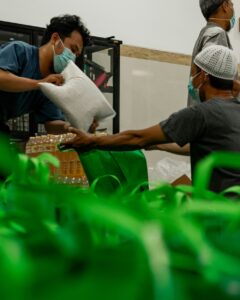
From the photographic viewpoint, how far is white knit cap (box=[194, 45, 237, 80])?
5.70ft

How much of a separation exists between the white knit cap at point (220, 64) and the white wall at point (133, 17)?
2145 mm

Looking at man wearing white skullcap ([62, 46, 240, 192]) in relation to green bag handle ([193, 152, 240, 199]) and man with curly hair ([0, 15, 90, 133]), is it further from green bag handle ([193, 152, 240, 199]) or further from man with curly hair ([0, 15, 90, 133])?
green bag handle ([193, 152, 240, 199])

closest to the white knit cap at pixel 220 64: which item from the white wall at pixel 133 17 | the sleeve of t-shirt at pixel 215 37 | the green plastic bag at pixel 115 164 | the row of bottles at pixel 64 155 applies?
the green plastic bag at pixel 115 164

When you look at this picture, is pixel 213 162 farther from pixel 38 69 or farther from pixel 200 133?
pixel 38 69

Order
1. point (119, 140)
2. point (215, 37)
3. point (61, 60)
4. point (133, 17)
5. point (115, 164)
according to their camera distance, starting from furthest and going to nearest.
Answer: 1. point (133, 17)
2. point (215, 37)
3. point (61, 60)
4. point (119, 140)
5. point (115, 164)

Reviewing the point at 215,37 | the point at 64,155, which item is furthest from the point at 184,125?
the point at 215,37

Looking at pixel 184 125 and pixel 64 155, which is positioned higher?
pixel 184 125

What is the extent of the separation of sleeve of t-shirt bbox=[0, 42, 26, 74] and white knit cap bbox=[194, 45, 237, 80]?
0.64 meters

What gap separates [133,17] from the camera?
421cm

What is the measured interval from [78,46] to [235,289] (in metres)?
2.28

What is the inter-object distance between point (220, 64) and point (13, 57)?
70cm

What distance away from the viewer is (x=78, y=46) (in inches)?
92.2

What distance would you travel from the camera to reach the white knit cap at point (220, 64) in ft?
5.70

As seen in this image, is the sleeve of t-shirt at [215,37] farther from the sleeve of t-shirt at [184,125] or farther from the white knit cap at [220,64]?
the sleeve of t-shirt at [184,125]
